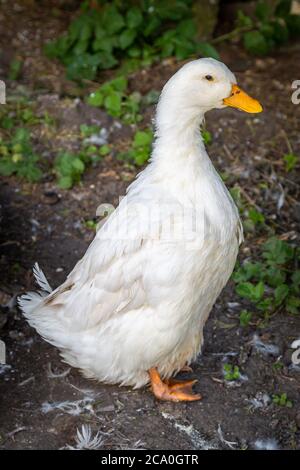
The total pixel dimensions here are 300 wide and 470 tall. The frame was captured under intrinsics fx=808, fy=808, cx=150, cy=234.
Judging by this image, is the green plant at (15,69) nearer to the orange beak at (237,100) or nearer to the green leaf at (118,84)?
the green leaf at (118,84)

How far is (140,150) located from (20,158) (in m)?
0.86

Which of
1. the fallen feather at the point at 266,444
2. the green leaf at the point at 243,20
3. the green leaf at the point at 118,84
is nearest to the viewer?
the fallen feather at the point at 266,444

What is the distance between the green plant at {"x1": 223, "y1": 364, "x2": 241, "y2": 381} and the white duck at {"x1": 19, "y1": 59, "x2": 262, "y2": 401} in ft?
0.94

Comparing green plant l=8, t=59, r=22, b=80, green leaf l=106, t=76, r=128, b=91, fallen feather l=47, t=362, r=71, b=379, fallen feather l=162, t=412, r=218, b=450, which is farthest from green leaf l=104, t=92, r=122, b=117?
fallen feather l=162, t=412, r=218, b=450

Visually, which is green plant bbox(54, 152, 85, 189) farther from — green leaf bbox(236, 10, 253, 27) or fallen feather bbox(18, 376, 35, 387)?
green leaf bbox(236, 10, 253, 27)

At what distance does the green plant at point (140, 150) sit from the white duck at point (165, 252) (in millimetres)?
1713

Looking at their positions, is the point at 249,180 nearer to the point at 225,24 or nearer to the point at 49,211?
the point at 49,211

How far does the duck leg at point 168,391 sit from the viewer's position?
4230mm

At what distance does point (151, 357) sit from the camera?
4.05 meters

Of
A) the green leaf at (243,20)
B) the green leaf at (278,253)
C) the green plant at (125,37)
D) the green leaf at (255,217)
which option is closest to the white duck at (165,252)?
the green leaf at (278,253)

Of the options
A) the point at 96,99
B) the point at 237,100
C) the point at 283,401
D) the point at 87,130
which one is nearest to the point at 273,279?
the point at 283,401

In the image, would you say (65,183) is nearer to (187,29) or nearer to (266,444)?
(187,29)

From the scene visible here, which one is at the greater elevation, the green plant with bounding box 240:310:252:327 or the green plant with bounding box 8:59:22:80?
the green plant with bounding box 8:59:22:80

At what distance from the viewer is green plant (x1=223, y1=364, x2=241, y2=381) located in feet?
14.5
